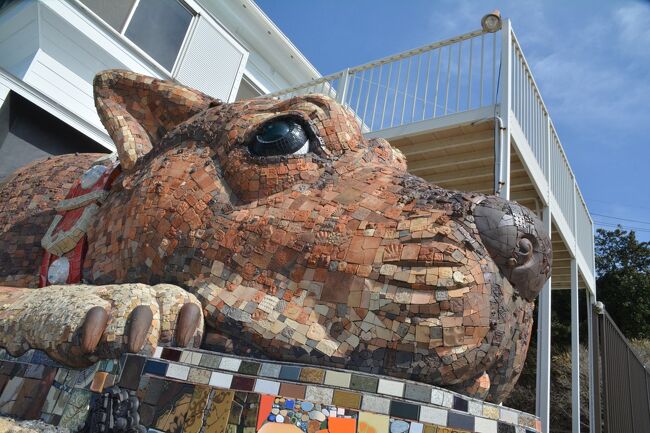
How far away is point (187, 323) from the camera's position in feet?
5.13

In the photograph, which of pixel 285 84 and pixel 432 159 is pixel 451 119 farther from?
pixel 285 84

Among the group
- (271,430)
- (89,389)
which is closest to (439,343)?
(271,430)

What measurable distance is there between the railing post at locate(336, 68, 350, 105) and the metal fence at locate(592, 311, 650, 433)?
6.21 m

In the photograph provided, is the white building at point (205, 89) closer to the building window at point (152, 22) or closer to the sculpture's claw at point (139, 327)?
the building window at point (152, 22)

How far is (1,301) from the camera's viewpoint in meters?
1.83

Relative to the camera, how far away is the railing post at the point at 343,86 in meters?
7.05

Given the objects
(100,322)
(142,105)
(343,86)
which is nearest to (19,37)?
(343,86)

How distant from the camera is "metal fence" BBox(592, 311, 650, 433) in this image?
9289 millimetres

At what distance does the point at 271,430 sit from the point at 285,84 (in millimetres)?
9150

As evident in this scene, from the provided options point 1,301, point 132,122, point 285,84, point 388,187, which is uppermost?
point 285,84

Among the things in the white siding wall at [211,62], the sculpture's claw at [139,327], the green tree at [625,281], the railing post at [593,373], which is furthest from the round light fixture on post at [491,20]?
the green tree at [625,281]

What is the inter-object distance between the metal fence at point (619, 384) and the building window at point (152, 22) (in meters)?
8.36

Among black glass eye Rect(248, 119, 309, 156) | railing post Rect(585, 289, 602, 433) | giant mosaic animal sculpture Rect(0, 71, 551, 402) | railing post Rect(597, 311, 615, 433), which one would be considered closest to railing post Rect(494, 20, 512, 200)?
giant mosaic animal sculpture Rect(0, 71, 551, 402)

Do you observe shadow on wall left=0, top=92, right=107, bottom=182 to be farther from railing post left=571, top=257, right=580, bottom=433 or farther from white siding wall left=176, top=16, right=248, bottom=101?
railing post left=571, top=257, right=580, bottom=433
